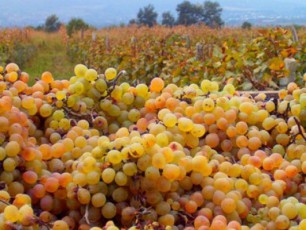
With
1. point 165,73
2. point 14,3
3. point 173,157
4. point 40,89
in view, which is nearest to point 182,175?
point 173,157

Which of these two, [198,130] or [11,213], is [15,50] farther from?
[11,213]

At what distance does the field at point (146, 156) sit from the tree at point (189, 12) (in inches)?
1721

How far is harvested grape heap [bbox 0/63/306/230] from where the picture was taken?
3.71ft

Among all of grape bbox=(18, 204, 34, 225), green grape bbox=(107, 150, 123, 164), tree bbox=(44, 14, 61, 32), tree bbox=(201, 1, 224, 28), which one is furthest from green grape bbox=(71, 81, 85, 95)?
tree bbox=(201, 1, 224, 28)

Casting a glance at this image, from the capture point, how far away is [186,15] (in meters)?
45.1

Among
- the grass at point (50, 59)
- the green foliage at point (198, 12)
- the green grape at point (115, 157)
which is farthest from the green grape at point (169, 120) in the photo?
the green foliage at point (198, 12)

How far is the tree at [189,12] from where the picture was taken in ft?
147

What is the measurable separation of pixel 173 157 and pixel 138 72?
7.98 meters

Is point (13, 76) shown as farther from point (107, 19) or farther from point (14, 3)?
point (14, 3)

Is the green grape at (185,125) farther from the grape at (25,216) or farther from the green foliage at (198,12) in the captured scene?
the green foliage at (198,12)

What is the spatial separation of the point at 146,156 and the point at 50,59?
2135 centimetres

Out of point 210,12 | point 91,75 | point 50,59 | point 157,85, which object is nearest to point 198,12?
point 210,12

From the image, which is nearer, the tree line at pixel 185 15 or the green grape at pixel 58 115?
the green grape at pixel 58 115

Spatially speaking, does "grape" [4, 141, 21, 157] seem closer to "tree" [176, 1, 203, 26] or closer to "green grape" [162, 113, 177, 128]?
"green grape" [162, 113, 177, 128]
